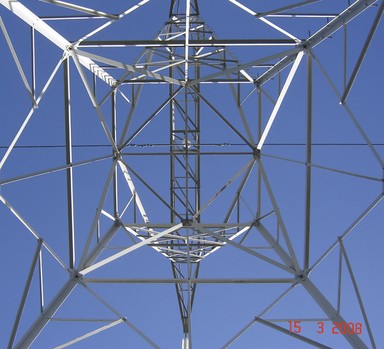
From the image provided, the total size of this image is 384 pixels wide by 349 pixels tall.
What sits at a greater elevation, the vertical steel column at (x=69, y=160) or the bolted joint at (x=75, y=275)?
the vertical steel column at (x=69, y=160)

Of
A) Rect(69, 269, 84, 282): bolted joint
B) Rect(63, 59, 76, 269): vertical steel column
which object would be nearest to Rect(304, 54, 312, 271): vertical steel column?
Rect(69, 269, 84, 282): bolted joint

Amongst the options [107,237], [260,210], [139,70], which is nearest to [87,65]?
[139,70]

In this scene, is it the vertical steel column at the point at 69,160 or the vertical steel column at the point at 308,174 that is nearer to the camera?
the vertical steel column at the point at 69,160

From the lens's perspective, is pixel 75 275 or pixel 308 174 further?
pixel 308 174

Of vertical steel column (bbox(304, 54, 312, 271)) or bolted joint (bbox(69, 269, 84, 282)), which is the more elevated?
vertical steel column (bbox(304, 54, 312, 271))

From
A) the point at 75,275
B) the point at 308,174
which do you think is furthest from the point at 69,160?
the point at 308,174

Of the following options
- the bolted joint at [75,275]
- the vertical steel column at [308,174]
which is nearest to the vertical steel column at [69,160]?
the bolted joint at [75,275]

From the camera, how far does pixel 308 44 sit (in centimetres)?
1434

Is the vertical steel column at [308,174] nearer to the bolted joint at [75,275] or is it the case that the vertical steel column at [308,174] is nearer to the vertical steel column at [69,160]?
the bolted joint at [75,275]

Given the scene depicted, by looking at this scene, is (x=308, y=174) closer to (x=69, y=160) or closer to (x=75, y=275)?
(x=69, y=160)

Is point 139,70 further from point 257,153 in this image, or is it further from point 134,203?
point 134,203

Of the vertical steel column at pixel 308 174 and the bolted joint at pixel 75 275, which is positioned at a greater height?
the vertical steel column at pixel 308 174

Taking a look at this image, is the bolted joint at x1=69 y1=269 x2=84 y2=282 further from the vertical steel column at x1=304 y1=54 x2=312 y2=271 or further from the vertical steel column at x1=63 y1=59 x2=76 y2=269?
the vertical steel column at x1=304 y1=54 x2=312 y2=271

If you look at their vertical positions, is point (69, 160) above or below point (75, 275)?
above
